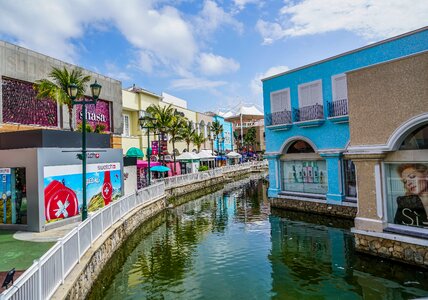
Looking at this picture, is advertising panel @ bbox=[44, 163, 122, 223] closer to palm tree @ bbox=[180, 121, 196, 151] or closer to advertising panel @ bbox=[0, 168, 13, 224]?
advertising panel @ bbox=[0, 168, 13, 224]

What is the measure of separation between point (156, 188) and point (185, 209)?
2.84 meters

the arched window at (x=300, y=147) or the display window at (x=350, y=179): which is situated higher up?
the arched window at (x=300, y=147)

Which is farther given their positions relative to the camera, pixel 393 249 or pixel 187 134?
pixel 187 134

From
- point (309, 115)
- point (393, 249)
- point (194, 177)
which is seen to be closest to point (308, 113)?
point (309, 115)

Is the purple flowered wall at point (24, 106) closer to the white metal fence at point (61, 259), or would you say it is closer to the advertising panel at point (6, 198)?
the advertising panel at point (6, 198)

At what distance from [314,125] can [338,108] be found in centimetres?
177

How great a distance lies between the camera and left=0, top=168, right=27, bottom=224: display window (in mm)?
12852

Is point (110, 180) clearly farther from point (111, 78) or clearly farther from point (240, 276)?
point (111, 78)

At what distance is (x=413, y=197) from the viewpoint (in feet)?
34.6

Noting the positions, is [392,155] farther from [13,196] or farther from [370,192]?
[13,196]

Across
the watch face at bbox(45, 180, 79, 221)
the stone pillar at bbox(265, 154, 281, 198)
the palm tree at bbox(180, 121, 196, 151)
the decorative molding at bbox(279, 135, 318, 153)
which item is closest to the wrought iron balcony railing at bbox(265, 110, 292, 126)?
the decorative molding at bbox(279, 135, 318, 153)

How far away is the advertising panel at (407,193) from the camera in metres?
10.3

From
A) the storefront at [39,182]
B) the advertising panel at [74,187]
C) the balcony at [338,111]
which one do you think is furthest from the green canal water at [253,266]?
the balcony at [338,111]

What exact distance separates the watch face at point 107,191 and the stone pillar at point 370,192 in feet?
40.2
